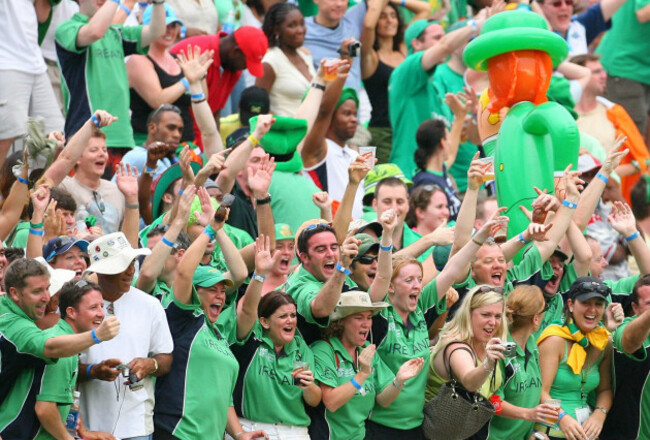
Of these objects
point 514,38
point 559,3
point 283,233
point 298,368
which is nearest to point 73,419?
point 298,368

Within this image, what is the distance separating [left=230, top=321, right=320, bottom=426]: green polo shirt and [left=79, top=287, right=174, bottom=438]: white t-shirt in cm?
64

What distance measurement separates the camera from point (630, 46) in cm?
1314

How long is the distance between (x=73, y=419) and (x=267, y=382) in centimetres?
124

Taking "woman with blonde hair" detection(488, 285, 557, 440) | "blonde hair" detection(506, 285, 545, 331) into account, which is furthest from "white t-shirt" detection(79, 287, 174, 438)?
"blonde hair" detection(506, 285, 545, 331)

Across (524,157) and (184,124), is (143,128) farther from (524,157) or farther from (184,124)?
(524,157)

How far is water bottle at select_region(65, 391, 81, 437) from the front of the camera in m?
A: 6.51

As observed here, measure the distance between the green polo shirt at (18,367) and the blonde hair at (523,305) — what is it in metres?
3.19

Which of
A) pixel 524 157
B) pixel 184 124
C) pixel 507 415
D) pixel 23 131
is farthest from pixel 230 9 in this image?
pixel 507 415

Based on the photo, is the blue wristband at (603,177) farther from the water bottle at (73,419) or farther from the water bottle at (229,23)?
the water bottle at (73,419)

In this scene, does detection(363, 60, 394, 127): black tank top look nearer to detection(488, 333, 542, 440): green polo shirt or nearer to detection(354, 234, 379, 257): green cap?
detection(354, 234, 379, 257): green cap

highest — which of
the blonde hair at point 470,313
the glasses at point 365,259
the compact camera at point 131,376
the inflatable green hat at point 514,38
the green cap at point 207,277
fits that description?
the inflatable green hat at point 514,38

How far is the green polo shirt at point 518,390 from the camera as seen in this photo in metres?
8.09

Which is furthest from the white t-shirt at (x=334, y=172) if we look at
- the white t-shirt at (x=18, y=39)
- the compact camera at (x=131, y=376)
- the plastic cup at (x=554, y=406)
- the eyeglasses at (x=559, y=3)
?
the eyeglasses at (x=559, y=3)

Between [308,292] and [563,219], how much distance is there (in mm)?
1918
